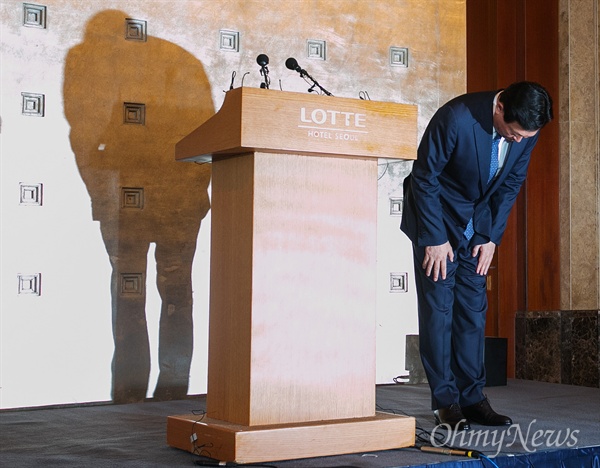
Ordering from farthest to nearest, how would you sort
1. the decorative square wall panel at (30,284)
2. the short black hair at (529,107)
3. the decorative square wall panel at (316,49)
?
the decorative square wall panel at (316,49)
the decorative square wall panel at (30,284)
the short black hair at (529,107)

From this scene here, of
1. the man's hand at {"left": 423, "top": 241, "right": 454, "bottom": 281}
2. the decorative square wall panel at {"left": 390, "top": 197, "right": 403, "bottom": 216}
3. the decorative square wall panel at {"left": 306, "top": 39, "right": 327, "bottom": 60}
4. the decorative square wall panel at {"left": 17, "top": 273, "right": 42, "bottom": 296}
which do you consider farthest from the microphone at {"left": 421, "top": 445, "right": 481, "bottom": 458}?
the decorative square wall panel at {"left": 306, "top": 39, "right": 327, "bottom": 60}

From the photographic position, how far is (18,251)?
4.71 metres

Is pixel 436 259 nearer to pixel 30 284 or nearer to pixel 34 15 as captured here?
pixel 30 284

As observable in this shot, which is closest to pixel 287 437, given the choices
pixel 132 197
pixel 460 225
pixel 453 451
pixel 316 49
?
pixel 453 451

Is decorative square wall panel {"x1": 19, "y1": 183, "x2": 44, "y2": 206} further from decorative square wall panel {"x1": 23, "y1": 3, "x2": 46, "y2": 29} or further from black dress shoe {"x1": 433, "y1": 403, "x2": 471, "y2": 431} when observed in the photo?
black dress shoe {"x1": 433, "y1": 403, "x2": 471, "y2": 431}

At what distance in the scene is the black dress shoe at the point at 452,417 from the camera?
12.2ft

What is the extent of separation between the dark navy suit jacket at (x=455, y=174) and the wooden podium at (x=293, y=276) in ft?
1.65

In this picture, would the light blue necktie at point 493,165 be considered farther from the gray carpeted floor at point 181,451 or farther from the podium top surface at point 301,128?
the gray carpeted floor at point 181,451

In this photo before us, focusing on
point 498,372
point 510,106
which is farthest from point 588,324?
point 510,106

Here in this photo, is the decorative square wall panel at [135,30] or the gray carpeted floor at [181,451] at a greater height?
the decorative square wall panel at [135,30]

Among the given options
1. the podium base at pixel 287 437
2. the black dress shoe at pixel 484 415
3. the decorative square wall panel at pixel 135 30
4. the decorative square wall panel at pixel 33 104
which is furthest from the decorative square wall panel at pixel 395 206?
the podium base at pixel 287 437

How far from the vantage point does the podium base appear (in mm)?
2945

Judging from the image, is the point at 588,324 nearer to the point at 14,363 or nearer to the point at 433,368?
the point at 433,368

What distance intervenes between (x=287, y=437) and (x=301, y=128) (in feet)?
3.50
